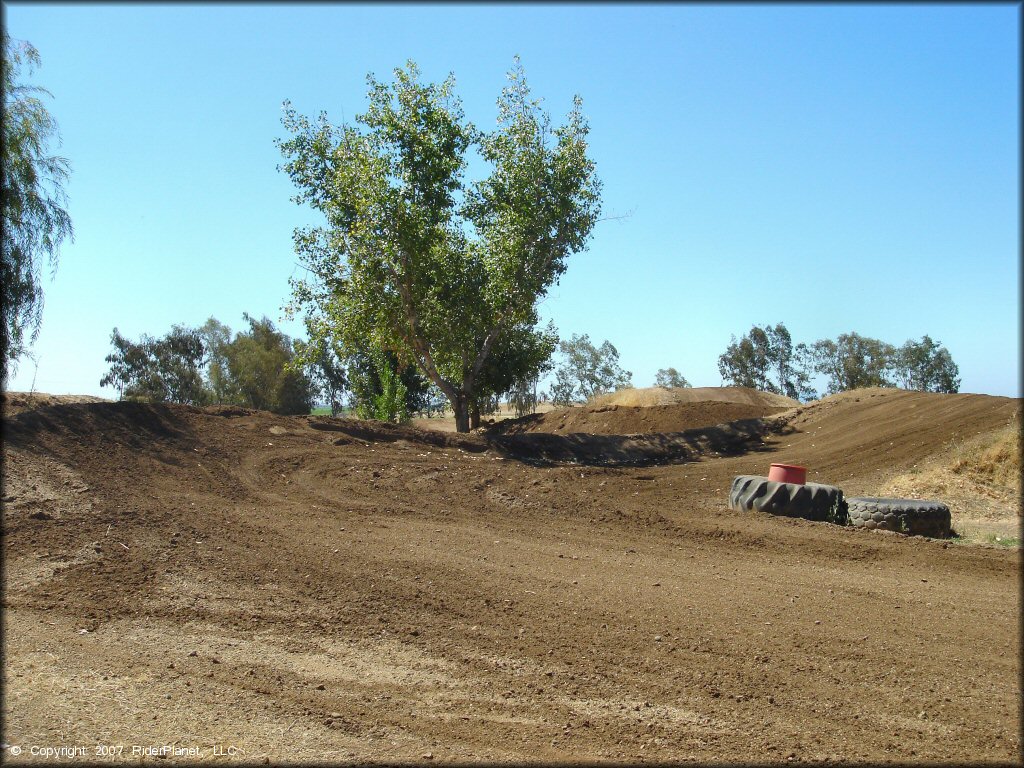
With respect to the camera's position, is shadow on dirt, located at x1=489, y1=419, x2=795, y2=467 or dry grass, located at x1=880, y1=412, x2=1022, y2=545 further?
shadow on dirt, located at x1=489, y1=419, x2=795, y2=467

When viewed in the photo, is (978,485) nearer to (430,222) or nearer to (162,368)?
(430,222)

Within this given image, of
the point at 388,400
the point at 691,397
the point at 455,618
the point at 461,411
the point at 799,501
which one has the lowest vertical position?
the point at 455,618

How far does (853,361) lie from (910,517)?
136ft

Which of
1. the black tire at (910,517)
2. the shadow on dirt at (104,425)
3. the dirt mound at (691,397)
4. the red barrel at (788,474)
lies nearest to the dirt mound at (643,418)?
the dirt mound at (691,397)

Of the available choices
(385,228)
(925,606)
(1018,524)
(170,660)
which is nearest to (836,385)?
(385,228)

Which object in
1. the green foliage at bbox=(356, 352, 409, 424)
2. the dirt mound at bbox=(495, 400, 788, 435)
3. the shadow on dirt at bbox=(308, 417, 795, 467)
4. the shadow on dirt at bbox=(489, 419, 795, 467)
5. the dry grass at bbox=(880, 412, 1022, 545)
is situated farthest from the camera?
the dirt mound at bbox=(495, 400, 788, 435)

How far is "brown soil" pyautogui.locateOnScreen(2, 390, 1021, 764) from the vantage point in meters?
5.02

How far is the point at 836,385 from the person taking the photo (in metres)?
50.3

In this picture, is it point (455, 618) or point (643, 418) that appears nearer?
point (455, 618)

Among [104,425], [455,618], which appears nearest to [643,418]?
[104,425]

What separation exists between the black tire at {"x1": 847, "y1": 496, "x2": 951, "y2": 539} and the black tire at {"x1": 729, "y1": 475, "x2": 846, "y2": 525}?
0.56 meters

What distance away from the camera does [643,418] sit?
26.6 meters

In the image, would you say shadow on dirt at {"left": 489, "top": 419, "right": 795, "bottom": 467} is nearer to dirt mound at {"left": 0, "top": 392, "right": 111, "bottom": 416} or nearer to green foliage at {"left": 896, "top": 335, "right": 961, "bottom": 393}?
dirt mound at {"left": 0, "top": 392, "right": 111, "bottom": 416}

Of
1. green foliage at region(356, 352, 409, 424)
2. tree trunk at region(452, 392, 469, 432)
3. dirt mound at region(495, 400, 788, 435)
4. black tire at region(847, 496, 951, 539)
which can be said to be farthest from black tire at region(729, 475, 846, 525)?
green foliage at region(356, 352, 409, 424)
